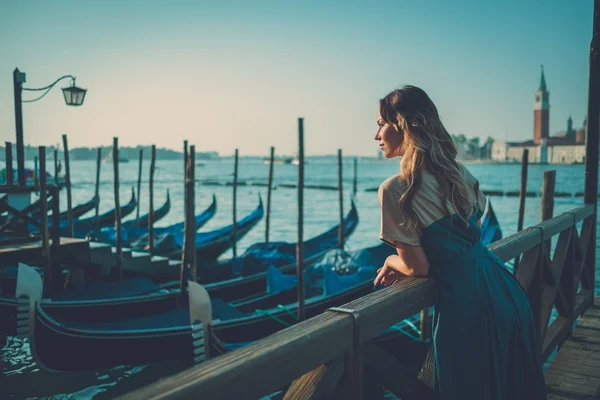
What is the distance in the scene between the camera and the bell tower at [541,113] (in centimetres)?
9784

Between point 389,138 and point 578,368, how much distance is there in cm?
199

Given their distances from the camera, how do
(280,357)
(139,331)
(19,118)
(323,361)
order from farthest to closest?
(19,118) < (139,331) < (323,361) < (280,357)

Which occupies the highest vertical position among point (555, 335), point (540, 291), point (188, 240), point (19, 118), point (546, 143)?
point (546, 143)

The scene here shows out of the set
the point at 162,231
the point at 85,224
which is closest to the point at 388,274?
the point at 162,231

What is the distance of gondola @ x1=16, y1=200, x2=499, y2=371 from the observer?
15.3 ft

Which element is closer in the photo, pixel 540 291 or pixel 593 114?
pixel 540 291

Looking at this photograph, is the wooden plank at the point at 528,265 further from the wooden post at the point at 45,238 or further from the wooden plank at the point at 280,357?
the wooden post at the point at 45,238

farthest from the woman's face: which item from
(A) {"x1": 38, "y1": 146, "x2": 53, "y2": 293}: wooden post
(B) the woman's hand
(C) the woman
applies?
(A) {"x1": 38, "y1": 146, "x2": 53, "y2": 293}: wooden post

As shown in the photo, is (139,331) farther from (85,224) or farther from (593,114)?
(85,224)

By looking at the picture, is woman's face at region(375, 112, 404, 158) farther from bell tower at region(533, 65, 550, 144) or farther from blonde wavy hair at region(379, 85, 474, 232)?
bell tower at region(533, 65, 550, 144)

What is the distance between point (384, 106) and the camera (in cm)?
140

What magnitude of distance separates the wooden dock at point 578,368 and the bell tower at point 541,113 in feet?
347

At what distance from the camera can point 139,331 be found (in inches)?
196

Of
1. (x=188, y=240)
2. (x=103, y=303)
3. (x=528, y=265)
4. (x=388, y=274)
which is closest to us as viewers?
(x=388, y=274)
